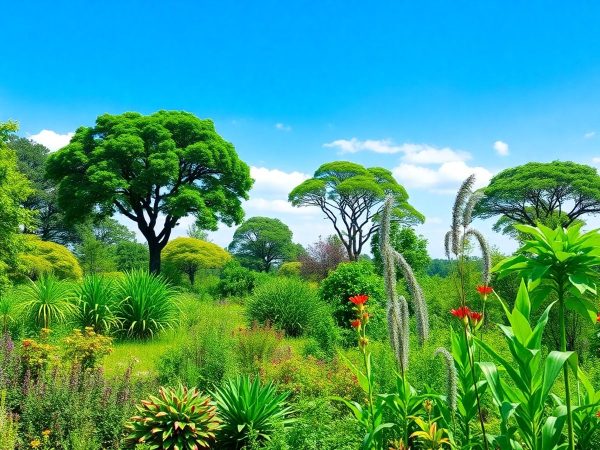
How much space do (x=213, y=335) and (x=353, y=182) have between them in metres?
27.2

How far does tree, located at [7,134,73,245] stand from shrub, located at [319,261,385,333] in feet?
84.0

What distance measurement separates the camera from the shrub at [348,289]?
39.1ft

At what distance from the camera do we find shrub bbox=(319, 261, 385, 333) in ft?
39.1

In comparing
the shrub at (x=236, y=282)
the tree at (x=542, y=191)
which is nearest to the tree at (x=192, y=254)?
the shrub at (x=236, y=282)

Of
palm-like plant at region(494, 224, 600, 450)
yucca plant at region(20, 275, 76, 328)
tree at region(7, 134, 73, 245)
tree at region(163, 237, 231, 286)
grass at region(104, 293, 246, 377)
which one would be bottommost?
grass at region(104, 293, 246, 377)

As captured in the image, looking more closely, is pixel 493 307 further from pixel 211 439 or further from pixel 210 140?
pixel 210 140

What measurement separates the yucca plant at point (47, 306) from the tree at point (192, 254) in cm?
2194

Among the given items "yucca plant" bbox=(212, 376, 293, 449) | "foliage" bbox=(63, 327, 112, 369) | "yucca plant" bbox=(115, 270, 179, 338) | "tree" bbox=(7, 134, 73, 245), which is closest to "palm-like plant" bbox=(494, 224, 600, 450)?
"yucca plant" bbox=(212, 376, 293, 449)

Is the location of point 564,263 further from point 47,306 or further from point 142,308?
point 47,306

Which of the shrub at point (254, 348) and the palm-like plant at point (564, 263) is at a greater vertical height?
the palm-like plant at point (564, 263)

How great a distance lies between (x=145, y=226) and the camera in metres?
25.7

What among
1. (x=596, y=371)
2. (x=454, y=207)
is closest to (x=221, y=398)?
(x=454, y=207)

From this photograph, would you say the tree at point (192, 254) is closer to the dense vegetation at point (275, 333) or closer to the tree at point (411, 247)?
the dense vegetation at point (275, 333)

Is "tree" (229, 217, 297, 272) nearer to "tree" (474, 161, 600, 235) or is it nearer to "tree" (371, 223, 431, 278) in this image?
"tree" (474, 161, 600, 235)
